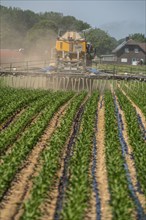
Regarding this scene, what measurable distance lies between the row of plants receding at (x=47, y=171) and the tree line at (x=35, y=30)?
191ft

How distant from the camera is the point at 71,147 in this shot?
12.2 meters

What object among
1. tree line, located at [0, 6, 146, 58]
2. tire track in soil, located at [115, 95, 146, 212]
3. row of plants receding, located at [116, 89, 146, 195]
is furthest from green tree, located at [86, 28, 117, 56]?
tire track in soil, located at [115, 95, 146, 212]

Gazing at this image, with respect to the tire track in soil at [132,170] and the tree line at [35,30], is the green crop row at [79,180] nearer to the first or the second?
the tire track in soil at [132,170]

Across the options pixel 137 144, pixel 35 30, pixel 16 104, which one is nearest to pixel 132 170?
pixel 137 144

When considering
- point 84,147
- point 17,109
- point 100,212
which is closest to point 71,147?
point 84,147

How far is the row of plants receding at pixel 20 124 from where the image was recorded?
1230cm

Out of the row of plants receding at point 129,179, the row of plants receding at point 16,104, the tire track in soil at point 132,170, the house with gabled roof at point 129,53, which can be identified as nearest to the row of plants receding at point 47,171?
the row of plants receding at point 129,179

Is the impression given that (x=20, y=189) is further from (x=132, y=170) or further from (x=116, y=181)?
(x=132, y=170)

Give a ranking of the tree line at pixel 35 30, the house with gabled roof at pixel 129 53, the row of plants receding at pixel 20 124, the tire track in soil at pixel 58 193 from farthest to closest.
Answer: the house with gabled roof at pixel 129 53 < the tree line at pixel 35 30 < the row of plants receding at pixel 20 124 < the tire track in soil at pixel 58 193

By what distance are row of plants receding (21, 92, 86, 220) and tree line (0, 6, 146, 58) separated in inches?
2290

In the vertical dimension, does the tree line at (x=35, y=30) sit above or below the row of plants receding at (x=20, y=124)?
above

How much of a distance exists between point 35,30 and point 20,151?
73.7m

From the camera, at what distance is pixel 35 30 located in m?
82.4

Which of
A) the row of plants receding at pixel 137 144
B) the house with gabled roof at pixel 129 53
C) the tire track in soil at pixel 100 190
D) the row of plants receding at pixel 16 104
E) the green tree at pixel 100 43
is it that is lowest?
the tire track in soil at pixel 100 190
